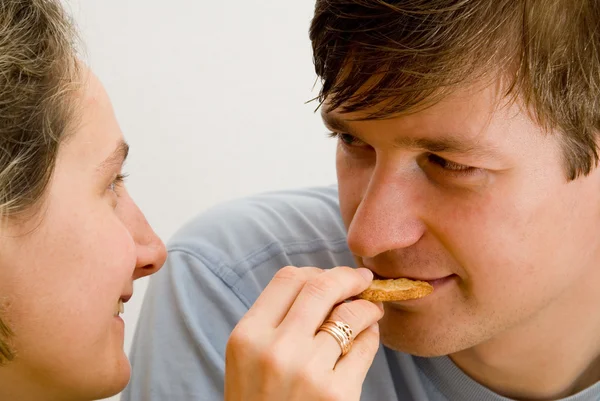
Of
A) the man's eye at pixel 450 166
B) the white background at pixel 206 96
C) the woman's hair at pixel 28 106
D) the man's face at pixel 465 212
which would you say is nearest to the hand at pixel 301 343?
the man's face at pixel 465 212

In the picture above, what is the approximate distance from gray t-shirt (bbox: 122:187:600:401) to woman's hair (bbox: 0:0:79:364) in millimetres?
441

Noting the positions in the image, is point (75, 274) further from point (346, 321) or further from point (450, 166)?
point (450, 166)

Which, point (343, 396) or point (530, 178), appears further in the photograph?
point (530, 178)

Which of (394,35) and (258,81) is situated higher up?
(394,35)

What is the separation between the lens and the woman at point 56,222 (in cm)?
121

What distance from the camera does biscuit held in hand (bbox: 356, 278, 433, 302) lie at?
1377mm

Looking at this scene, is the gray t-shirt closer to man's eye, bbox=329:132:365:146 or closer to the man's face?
the man's face

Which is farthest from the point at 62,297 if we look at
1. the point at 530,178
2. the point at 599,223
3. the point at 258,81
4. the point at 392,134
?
the point at 258,81

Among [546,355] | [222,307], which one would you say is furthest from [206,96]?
[546,355]

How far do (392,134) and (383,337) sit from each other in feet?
1.27

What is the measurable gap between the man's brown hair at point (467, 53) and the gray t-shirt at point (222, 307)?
18.8 inches

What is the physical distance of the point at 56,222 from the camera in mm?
1249

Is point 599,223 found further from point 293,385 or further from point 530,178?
point 293,385

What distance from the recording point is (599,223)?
58.0 inches
